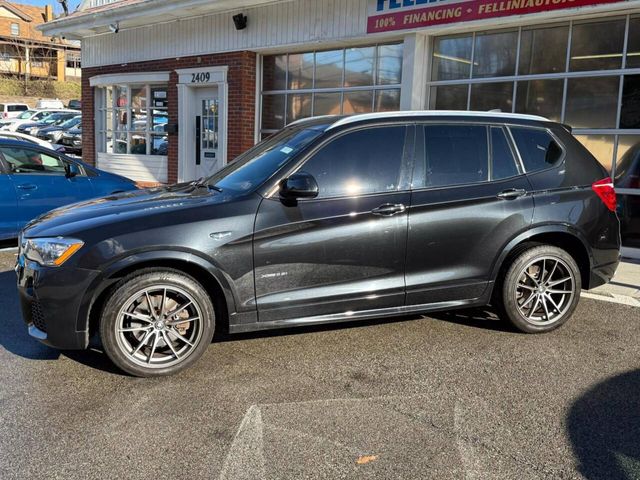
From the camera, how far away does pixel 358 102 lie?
34.3 ft

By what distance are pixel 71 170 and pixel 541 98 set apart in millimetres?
6571

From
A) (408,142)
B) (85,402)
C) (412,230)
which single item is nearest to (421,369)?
(412,230)

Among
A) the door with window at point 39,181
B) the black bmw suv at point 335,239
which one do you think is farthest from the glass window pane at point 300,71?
the black bmw suv at point 335,239

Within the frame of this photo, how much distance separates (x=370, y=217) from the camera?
14.3 ft

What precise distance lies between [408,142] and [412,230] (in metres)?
0.69

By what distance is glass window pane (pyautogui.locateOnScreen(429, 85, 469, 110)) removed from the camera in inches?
364

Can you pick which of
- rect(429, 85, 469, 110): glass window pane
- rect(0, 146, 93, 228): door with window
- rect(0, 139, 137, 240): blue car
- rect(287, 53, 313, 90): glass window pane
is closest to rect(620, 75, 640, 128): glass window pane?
rect(429, 85, 469, 110): glass window pane

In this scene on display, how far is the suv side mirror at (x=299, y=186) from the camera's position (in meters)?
4.08

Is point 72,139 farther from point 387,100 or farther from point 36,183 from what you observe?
point 387,100

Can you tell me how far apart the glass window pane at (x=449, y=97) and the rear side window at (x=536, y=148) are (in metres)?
4.37

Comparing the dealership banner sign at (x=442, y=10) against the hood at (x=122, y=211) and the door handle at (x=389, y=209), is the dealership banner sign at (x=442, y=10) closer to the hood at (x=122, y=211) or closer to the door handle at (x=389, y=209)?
the door handle at (x=389, y=209)

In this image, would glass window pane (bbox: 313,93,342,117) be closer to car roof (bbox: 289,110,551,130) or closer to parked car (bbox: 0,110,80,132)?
car roof (bbox: 289,110,551,130)

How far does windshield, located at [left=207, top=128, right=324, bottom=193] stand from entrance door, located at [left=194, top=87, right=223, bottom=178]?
7.68 metres

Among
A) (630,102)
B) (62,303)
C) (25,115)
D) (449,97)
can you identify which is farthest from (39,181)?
(25,115)
